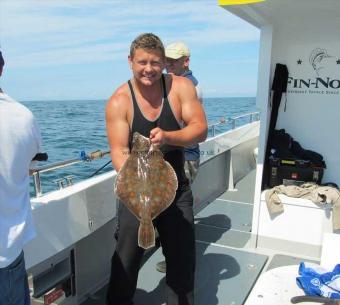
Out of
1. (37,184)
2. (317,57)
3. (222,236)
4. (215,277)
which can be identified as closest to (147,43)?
(37,184)

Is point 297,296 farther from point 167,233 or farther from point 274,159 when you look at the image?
point 274,159

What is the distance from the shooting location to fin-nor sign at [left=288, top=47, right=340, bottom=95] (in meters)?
4.48

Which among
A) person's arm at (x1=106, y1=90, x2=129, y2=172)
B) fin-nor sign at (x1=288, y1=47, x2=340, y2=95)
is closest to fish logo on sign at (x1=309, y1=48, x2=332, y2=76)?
fin-nor sign at (x1=288, y1=47, x2=340, y2=95)

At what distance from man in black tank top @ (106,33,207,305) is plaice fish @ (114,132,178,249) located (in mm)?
146

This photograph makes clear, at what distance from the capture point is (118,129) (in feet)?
8.41

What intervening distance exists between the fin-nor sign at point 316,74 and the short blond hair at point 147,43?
101 inches

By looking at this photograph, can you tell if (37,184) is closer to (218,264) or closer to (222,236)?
(218,264)

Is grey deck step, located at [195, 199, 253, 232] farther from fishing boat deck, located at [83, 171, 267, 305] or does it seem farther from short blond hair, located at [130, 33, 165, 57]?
short blond hair, located at [130, 33, 165, 57]

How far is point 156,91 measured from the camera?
2.65m

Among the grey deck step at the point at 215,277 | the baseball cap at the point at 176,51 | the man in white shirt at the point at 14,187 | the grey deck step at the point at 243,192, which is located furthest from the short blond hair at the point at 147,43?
the grey deck step at the point at 243,192

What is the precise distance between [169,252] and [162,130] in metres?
0.88

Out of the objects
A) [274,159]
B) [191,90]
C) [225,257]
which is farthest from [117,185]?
[274,159]

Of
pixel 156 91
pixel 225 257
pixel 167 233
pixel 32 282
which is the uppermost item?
pixel 156 91

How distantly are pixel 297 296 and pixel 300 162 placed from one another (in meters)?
2.33
